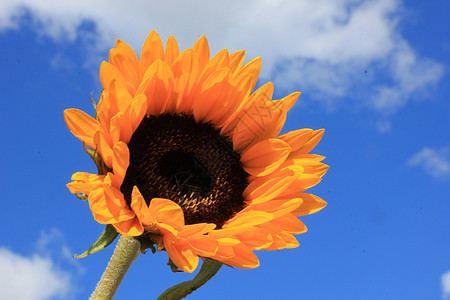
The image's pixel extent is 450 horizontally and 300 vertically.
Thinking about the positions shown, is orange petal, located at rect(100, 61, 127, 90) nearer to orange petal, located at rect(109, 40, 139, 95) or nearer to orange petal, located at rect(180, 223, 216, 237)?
orange petal, located at rect(109, 40, 139, 95)

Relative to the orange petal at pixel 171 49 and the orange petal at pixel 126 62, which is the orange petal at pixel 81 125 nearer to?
the orange petal at pixel 126 62

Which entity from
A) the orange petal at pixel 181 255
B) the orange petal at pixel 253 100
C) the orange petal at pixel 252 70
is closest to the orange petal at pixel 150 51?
the orange petal at pixel 252 70

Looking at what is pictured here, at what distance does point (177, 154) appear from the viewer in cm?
363

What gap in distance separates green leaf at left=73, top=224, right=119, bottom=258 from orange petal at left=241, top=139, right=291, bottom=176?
1125mm

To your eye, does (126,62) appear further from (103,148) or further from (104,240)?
(104,240)

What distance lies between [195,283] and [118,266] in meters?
0.47

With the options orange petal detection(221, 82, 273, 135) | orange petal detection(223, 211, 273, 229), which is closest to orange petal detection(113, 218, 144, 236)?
orange petal detection(223, 211, 273, 229)

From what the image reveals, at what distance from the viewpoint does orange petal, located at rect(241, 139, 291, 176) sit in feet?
11.0

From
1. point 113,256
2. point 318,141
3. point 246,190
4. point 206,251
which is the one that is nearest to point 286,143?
point 318,141

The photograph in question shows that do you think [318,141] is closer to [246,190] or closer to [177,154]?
[246,190]

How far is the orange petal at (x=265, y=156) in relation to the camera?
336 cm

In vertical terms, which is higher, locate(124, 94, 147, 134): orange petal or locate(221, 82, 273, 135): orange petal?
locate(221, 82, 273, 135): orange petal

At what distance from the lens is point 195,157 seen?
3730 millimetres

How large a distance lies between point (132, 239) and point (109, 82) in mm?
→ 907
